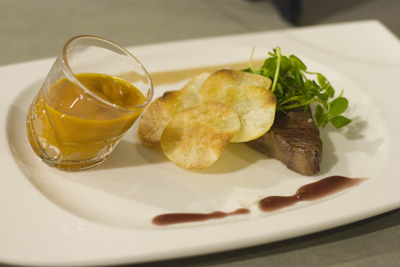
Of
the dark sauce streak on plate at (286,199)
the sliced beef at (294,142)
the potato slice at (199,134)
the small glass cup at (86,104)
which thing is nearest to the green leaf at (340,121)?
the sliced beef at (294,142)

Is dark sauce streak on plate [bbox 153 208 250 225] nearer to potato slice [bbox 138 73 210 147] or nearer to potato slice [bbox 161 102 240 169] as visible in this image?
potato slice [bbox 161 102 240 169]

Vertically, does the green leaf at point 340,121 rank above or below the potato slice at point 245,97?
below

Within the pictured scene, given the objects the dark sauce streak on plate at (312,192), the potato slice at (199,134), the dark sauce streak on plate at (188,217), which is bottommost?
the dark sauce streak on plate at (188,217)

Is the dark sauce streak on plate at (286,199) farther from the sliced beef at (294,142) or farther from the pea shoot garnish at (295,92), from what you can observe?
the pea shoot garnish at (295,92)

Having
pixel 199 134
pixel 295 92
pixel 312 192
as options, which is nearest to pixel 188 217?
pixel 199 134

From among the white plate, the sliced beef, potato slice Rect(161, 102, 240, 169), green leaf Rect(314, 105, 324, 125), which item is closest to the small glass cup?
the white plate

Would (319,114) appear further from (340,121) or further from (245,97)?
(245,97)

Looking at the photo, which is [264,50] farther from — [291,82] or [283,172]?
[283,172]
